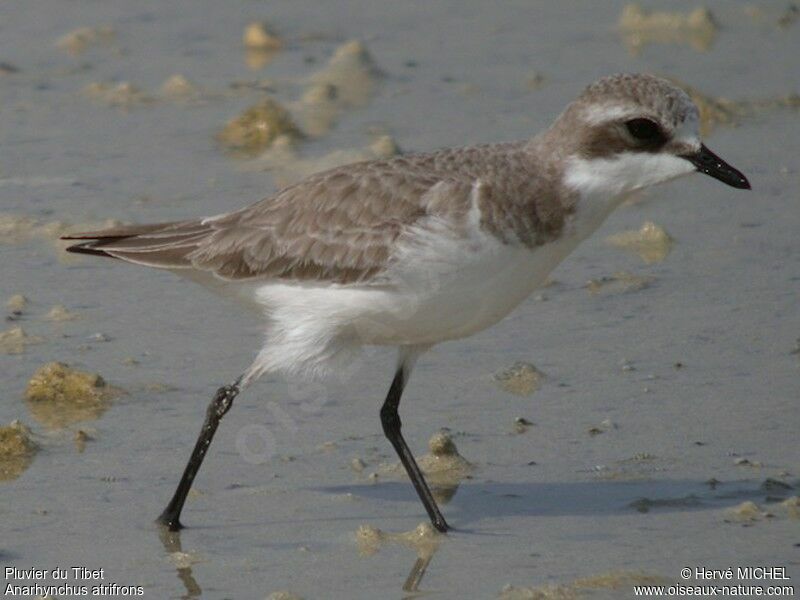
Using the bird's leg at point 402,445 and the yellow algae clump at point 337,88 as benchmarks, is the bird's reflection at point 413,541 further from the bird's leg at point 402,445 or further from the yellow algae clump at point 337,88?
the yellow algae clump at point 337,88

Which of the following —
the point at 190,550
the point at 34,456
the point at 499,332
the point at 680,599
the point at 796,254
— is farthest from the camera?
the point at 796,254

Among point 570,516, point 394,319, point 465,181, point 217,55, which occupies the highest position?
point 465,181

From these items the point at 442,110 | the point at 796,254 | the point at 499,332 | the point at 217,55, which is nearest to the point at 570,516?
the point at 499,332

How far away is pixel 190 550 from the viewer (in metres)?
6.47

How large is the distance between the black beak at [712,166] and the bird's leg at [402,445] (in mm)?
1374

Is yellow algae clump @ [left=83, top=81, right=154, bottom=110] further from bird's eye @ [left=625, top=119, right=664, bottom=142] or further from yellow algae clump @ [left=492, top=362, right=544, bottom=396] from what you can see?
bird's eye @ [left=625, top=119, right=664, bottom=142]

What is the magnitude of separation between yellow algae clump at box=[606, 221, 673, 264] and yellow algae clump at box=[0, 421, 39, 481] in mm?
3596

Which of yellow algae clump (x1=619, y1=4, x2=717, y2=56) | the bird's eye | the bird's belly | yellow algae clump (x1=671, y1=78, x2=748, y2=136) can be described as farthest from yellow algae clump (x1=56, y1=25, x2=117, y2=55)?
the bird's eye

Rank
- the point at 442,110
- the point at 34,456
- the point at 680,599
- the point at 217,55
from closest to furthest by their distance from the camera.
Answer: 1. the point at 680,599
2. the point at 34,456
3. the point at 442,110
4. the point at 217,55

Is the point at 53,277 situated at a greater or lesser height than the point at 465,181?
lesser

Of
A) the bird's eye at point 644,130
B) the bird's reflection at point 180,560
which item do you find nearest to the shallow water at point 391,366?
the bird's reflection at point 180,560

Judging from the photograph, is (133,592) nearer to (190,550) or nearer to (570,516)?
(190,550)

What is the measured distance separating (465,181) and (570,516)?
4.20ft

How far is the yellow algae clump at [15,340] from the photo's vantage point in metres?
8.07
